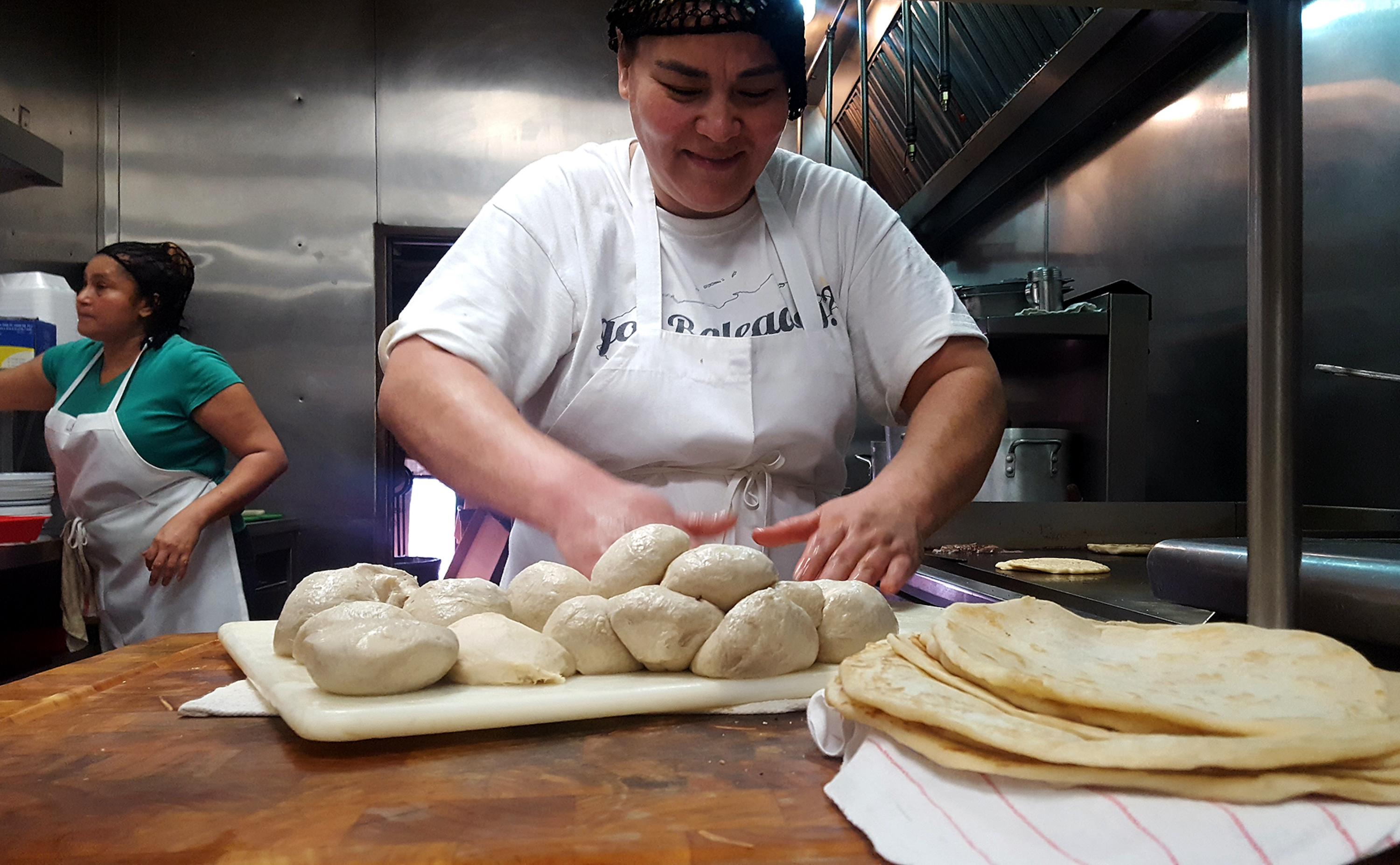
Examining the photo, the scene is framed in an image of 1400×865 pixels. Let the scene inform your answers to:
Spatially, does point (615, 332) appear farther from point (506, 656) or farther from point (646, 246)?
point (506, 656)

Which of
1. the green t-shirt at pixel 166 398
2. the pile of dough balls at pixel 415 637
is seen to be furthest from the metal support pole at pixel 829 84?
the green t-shirt at pixel 166 398

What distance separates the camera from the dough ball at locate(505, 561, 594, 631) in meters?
0.94

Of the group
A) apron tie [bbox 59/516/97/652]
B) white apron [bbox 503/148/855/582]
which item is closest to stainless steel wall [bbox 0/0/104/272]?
apron tie [bbox 59/516/97/652]

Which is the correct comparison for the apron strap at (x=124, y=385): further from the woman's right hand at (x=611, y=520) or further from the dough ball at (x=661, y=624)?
the dough ball at (x=661, y=624)

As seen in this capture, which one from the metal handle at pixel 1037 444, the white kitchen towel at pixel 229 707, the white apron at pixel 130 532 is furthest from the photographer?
the metal handle at pixel 1037 444

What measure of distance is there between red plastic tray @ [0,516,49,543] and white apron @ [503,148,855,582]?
1657mm

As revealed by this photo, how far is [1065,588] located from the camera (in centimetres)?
158

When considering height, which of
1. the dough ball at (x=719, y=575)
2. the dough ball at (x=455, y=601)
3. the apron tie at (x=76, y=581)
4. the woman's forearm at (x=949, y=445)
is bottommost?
the apron tie at (x=76, y=581)

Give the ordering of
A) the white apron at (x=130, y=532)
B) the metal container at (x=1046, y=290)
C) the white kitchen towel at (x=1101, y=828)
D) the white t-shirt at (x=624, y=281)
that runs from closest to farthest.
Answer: the white kitchen towel at (x=1101, y=828) < the white t-shirt at (x=624, y=281) < the white apron at (x=130, y=532) < the metal container at (x=1046, y=290)

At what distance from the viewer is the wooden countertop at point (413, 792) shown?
53 cm

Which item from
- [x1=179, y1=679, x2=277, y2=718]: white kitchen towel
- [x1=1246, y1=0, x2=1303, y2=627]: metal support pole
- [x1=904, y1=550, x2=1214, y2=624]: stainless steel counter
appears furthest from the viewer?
[x1=904, y1=550, x2=1214, y2=624]: stainless steel counter

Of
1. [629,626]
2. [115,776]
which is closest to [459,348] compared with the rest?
[629,626]

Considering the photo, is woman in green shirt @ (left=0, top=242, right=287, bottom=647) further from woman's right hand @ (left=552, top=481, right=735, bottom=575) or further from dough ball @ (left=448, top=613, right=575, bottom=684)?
dough ball @ (left=448, top=613, right=575, bottom=684)

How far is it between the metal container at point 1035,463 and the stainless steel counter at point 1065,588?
0.75m
